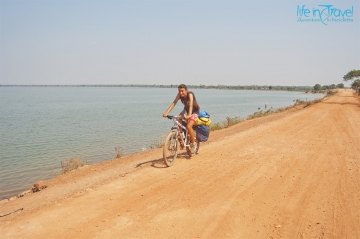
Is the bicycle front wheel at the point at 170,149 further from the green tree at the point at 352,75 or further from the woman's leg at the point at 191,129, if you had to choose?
the green tree at the point at 352,75

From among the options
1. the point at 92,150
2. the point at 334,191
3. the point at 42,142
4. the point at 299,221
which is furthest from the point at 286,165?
the point at 42,142

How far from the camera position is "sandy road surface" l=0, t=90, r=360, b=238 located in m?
4.14

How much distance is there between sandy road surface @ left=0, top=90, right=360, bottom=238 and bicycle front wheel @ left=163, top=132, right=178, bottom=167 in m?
0.21

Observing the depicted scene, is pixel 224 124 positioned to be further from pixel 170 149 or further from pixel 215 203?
pixel 215 203

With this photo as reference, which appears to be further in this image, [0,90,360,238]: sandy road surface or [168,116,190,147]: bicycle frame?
[168,116,190,147]: bicycle frame

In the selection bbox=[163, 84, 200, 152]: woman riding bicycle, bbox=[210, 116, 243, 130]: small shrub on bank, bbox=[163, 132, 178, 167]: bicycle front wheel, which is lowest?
bbox=[210, 116, 243, 130]: small shrub on bank

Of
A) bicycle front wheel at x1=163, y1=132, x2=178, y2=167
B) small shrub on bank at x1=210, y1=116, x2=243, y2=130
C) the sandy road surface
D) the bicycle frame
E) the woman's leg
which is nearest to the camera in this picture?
the sandy road surface

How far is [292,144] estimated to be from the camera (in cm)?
986

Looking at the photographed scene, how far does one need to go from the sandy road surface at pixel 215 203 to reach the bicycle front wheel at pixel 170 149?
0.70 ft

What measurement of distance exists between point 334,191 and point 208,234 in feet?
10.1

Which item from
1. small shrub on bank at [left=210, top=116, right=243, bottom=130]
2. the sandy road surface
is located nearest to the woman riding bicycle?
the sandy road surface

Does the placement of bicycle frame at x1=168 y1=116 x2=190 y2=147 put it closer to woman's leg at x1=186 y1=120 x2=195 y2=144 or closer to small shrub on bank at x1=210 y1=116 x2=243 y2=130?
woman's leg at x1=186 y1=120 x2=195 y2=144

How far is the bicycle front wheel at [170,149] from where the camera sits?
23.7ft

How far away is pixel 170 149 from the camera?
7.48 meters
